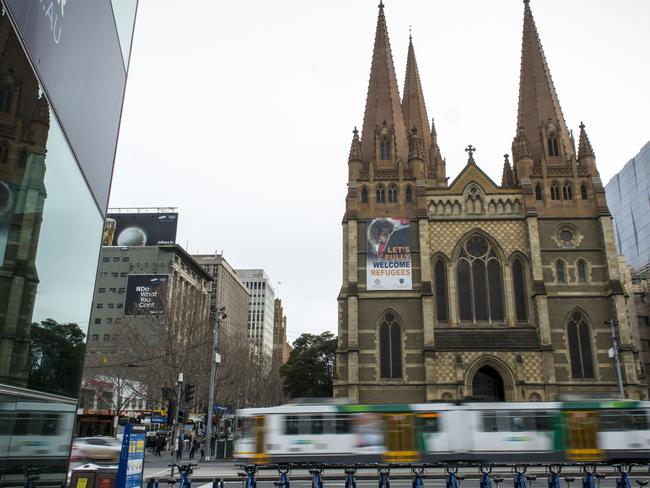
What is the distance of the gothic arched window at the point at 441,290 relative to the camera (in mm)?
40719

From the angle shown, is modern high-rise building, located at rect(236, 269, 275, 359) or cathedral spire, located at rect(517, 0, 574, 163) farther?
modern high-rise building, located at rect(236, 269, 275, 359)

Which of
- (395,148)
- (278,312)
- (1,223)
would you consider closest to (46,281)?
(1,223)

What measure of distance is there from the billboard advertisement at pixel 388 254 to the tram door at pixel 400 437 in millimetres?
18884

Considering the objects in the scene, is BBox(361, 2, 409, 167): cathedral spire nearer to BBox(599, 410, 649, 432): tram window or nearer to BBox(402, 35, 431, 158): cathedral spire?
BBox(402, 35, 431, 158): cathedral spire

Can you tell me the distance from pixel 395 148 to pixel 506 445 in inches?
1101

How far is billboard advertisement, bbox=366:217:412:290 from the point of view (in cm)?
4097

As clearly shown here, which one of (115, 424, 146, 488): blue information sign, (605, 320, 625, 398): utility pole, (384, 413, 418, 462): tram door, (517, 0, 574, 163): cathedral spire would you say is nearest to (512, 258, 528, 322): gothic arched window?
A: (605, 320, 625, 398): utility pole

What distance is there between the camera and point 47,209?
402cm

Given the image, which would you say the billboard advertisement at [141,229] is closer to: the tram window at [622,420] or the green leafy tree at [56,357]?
the tram window at [622,420]

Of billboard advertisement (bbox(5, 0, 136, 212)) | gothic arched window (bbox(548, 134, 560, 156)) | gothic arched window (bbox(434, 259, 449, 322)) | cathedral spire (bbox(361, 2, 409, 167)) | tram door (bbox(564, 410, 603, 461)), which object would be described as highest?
cathedral spire (bbox(361, 2, 409, 167))

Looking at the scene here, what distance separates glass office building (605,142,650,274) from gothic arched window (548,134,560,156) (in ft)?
100

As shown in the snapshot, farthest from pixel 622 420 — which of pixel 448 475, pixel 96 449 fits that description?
pixel 96 449

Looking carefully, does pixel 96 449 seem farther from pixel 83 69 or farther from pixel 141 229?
pixel 141 229

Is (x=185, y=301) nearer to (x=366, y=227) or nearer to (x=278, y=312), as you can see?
(x=366, y=227)
